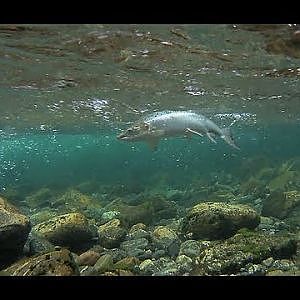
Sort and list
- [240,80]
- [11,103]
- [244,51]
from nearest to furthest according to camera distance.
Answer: [244,51] → [240,80] → [11,103]

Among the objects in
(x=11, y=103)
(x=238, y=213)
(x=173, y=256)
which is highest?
(x=11, y=103)

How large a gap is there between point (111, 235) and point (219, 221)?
3.10 meters

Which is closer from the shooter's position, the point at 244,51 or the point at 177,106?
the point at 244,51

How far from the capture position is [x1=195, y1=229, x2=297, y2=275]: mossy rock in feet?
26.5

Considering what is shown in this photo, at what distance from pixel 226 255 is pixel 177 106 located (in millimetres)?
20757

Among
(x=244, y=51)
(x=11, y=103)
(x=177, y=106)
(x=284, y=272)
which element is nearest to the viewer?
(x=284, y=272)

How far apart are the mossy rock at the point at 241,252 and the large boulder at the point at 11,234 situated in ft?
12.8

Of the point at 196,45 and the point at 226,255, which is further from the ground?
the point at 196,45

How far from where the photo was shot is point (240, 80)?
20.5 metres

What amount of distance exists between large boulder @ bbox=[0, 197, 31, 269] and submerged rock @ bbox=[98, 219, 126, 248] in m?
2.68

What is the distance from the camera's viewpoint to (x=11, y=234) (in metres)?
8.78

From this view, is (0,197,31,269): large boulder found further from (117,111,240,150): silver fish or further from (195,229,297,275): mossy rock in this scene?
(117,111,240,150): silver fish
